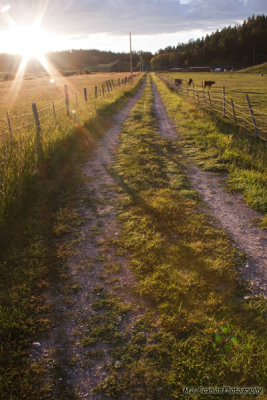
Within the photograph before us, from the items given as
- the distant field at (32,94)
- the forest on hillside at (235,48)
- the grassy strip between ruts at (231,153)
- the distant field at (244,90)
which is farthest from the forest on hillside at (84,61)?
the grassy strip between ruts at (231,153)

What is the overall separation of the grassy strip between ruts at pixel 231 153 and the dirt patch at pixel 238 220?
0.82 ft

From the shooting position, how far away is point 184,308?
3381mm

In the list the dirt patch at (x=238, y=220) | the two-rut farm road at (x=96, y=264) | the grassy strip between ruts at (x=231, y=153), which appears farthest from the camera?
the grassy strip between ruts at (x=231, y=153)

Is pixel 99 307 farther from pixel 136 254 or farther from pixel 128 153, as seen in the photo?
pixel 128 153

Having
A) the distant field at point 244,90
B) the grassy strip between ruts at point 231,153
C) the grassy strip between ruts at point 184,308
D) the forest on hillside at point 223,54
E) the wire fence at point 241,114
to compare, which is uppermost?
the forest on hillside at point 223,54

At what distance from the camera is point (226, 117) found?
1386cm

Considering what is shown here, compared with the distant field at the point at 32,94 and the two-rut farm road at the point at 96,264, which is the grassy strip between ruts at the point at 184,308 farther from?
the distant field at the point at 32,94

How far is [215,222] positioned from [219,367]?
2.93 meters

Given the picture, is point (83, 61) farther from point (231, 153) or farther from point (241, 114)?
point (231, 153)

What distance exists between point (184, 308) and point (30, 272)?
2.17 meters

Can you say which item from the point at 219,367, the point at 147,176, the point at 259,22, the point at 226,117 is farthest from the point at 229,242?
the point at 259,22

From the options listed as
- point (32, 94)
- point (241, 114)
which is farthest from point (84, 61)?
point (241, 114)

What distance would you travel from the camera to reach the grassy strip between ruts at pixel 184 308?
104 inches

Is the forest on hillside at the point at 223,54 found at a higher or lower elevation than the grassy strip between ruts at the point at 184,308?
higher
